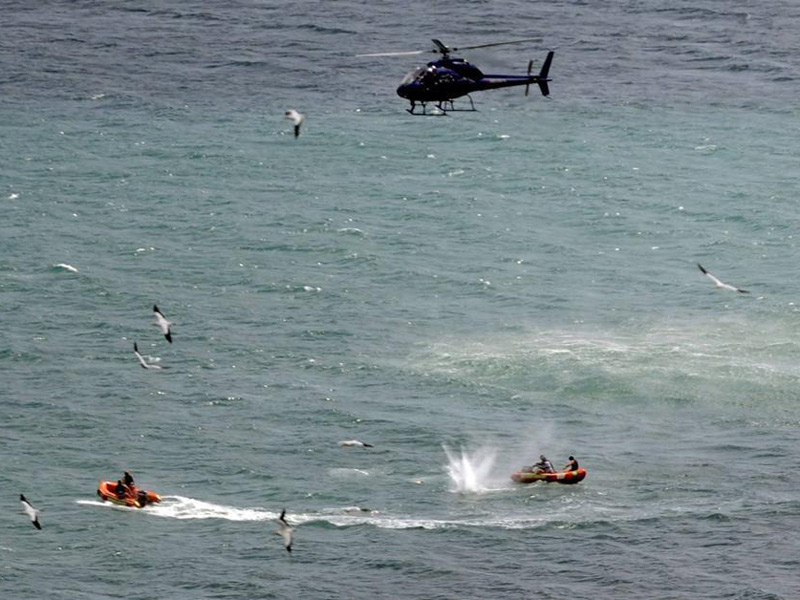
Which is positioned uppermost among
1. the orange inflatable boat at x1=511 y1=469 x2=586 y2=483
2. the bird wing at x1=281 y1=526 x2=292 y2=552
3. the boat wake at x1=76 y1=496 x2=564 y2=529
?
the orange inflatable boat at x1=511 y1=469 x2=586 y2=483

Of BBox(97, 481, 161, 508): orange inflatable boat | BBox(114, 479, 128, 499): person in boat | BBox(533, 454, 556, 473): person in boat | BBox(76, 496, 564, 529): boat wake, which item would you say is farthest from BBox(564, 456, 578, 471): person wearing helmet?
BBox(114, 479, 128, 499): person in boat

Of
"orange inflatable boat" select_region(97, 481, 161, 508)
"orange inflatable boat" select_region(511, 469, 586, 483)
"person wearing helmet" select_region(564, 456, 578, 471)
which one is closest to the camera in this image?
"orange inflatable boat" select_region(97, 481, 161, 508)

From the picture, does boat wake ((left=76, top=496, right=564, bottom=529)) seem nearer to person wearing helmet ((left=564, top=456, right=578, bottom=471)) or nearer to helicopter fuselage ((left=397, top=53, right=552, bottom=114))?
person wearing helmet ((left=564, top=456, right=578, bottom=471))

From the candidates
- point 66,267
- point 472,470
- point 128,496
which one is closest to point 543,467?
point 472,470

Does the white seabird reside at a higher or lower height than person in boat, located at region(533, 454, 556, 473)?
higher

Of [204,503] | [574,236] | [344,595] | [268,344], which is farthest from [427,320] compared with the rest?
[344,595]
